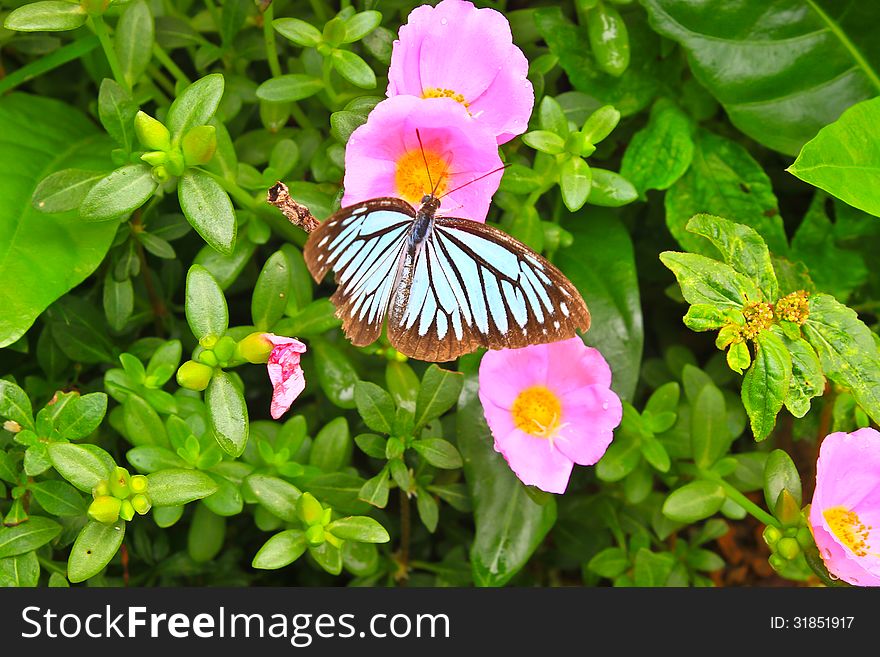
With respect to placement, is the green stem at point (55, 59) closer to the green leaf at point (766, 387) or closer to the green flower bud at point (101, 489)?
the green flower bud at point (101, 489)

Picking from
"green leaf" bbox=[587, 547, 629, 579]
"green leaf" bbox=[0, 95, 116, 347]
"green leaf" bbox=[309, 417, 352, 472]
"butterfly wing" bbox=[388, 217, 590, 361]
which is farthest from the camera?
"green leaf" bbox=[587, 547, 629, 579]

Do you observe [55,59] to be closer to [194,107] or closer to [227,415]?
[194,107]

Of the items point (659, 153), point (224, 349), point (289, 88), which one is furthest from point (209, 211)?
point (659, 153)

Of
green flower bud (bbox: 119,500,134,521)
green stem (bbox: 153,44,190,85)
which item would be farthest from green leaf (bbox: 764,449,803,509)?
green stem (bbox: 153,44,190,85)

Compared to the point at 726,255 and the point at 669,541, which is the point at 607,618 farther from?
the point at 726,255

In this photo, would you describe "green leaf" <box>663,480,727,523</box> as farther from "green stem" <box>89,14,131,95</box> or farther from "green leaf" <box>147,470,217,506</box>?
"green stem" <box>89,14,131,95</box>

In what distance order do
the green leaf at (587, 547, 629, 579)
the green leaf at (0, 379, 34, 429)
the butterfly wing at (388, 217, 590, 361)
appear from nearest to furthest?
the butterfly wing at (388, 217, 590, 361)
the green leaf at (0, 379, 34, 429)
the green leaf at (587, 547, 629, 579)
